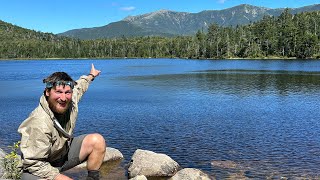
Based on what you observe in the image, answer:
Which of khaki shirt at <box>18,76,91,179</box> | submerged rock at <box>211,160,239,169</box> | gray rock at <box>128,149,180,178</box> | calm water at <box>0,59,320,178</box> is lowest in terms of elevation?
calm water at <box>0,59,320,178</box>

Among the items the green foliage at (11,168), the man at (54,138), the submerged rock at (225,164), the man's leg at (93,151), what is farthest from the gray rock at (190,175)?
the man at (54,138)

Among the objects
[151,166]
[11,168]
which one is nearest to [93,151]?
[11,168]

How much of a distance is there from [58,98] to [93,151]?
1.69 metres

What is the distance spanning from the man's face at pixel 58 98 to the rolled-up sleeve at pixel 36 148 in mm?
522

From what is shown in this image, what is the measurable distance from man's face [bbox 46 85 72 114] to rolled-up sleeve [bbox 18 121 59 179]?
52 cm

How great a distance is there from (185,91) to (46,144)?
48035 mm

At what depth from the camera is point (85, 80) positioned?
9016 millimetres

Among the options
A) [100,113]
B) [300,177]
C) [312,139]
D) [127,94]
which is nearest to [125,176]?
[300,177]

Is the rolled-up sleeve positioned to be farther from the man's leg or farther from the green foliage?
the green foliage

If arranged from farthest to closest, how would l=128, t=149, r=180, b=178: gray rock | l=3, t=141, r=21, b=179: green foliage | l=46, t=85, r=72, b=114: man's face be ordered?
l=128, t=149, r=180, b=178: gray rock < l=3, t=141, r=21, b=179: green foliage < l=46, t=85, r=72, b=114: man's face

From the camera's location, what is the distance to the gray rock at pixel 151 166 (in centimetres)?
1594

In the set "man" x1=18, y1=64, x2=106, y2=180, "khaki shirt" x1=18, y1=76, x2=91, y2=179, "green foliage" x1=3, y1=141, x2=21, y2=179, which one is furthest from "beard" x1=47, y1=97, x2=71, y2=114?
"green foliage" x1=3, y1=141, x2=21, y2=179

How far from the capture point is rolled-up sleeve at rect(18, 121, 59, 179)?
6605 mm

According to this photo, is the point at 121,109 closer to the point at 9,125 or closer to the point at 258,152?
the point at 9,125
